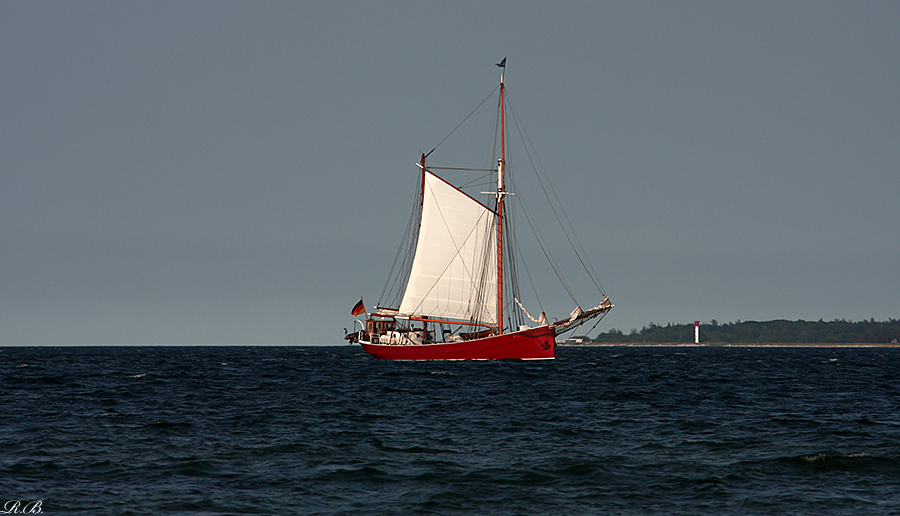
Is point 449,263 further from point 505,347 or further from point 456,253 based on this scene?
point 505,347

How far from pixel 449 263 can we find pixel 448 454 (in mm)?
58532

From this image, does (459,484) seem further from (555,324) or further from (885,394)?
(555,324)

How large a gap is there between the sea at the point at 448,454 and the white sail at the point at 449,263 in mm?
40225

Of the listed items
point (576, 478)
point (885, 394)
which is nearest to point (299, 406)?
point (576, 478)

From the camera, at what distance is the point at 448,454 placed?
73.9ft

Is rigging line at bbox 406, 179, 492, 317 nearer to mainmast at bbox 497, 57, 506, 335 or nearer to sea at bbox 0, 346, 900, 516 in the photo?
mainmast at bbox 497, 57, 506, 335

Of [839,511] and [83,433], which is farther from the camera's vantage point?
[83,433]

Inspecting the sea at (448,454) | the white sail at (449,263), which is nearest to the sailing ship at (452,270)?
the white sail at (449,263)

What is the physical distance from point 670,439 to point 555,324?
48.4 m

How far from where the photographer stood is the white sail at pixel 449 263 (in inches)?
3182

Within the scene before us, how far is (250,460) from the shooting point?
2150 cm

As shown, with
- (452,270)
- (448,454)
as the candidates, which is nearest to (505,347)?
(452,270)

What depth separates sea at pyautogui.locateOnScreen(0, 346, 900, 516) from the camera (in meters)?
17.2

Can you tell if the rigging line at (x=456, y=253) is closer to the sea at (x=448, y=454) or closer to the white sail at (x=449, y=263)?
the white sail at (x=449, y=263)
